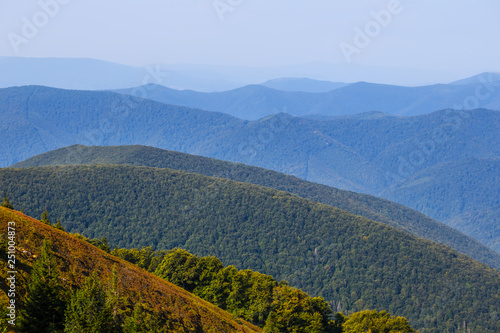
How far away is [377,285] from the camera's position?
607 feet

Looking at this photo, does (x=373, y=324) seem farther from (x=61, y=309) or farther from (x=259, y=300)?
(x=61, y=309)

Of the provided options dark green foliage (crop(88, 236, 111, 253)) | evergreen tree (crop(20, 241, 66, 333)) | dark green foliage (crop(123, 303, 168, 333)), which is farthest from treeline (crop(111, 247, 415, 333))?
evergreen tree (crop(20, 241, 66, 333))

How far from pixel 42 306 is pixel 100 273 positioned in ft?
54.0

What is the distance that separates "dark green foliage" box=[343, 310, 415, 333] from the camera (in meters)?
79.4

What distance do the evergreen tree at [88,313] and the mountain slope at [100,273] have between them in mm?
7163

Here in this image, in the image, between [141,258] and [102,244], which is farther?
[141,258]

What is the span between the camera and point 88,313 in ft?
124

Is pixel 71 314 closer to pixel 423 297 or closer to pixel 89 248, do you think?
pixel 89 248

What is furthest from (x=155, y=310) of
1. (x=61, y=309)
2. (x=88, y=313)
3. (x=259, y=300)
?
(x=259, y=300)

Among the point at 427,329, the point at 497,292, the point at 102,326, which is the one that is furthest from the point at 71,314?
the point at 497,292

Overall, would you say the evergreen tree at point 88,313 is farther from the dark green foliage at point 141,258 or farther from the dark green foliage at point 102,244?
the dark green foliage at point 141,258

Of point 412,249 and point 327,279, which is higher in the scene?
point 412,249

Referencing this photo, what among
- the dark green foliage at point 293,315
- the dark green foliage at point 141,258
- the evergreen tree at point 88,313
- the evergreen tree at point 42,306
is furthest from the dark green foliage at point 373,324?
the evergreen tree at point 42,306

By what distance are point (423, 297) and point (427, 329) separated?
16674 millimetres
